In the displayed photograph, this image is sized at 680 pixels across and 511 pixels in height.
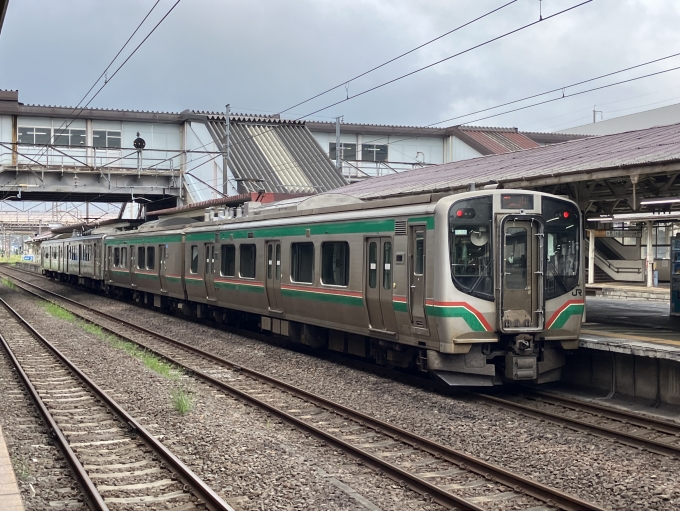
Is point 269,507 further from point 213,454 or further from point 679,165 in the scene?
point 679,165

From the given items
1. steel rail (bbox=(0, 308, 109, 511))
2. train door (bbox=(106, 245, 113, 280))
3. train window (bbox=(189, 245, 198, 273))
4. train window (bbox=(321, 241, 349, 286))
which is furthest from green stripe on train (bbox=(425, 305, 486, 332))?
train door (bbox=(106, 245, 113, 280))

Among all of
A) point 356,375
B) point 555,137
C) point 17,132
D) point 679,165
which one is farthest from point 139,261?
point 555,137

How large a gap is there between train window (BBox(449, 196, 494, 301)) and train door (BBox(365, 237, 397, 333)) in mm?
1339

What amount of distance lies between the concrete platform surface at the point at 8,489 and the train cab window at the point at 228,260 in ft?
34.6

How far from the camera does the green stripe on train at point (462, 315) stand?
998cm

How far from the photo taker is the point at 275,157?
36750 mm

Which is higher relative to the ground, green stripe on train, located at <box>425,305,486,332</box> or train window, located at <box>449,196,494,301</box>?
train window, located at <box>449,196,494,301</box>

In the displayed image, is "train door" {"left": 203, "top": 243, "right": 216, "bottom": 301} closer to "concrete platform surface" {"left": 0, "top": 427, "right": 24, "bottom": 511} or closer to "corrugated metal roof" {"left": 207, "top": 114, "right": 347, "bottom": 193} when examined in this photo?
"concrete platform surface" {"left": 0, "top": 427, "right": 24, "bottom": 511}

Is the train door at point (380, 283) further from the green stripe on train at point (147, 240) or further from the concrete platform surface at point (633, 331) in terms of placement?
the green stripe on train at point (147, 240)

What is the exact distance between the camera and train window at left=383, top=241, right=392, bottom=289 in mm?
11281

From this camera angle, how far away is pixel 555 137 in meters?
46.7

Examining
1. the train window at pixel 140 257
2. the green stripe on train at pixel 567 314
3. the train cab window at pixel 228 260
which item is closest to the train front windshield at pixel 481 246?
the green stripe on train at pixel 567 314

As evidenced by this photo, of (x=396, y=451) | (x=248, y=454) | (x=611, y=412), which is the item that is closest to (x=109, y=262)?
(x=248, y=454)

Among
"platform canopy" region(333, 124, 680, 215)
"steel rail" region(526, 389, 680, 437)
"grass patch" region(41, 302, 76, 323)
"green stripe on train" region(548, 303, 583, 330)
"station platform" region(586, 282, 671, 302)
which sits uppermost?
"platform canopy" region(333, 124, 680, 215)
